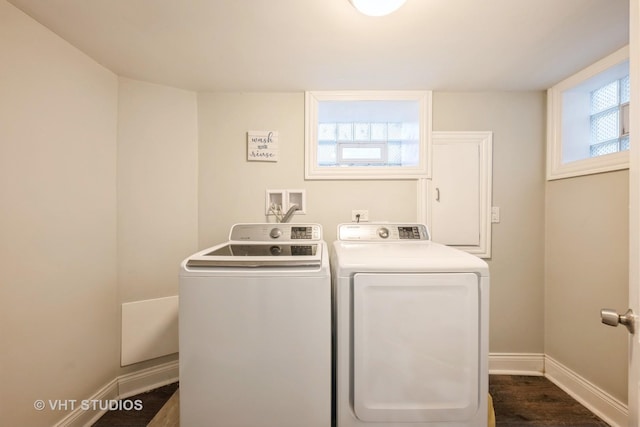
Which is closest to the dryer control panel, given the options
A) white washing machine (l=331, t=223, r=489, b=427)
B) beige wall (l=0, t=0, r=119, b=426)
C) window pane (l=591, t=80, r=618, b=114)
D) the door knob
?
white washing machine (l=331, t=223, r=489, b=427)

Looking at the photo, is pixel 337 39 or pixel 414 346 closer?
pixel 414 346

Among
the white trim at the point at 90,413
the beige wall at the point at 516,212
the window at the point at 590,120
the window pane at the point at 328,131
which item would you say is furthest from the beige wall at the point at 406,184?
the white trim at the point at 90,413

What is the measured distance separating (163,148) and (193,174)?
27 cm

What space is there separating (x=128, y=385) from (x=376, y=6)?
2697mm

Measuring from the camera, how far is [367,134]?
270 cm

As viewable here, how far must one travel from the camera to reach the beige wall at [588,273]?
1.49m

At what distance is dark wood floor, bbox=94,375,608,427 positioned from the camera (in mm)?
1530

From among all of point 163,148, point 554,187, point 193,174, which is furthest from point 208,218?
point 554,187

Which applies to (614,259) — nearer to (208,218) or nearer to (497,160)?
(497,160)

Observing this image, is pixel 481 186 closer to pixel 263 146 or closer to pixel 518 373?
pixel 518 373

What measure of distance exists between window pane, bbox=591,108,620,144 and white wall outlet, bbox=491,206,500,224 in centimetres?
75

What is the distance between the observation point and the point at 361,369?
40.8 inches

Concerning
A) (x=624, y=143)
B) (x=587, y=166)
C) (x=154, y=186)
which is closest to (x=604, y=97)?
(x=624, y=143)

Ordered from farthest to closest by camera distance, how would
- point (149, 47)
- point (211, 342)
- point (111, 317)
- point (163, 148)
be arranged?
point (163, 148) → point (111, 317) → point (149, 47) → point (211, 342)
